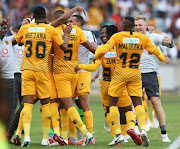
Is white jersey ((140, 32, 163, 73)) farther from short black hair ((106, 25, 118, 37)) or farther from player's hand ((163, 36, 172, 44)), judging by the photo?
short black hair ((106, 25, 118, 37))

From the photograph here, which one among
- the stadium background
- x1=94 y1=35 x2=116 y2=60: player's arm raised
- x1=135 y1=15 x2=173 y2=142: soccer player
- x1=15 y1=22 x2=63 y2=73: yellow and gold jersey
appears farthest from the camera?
the stadium background

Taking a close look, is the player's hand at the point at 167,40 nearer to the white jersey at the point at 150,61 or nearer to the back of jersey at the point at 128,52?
the white jersey at the point at 150,61

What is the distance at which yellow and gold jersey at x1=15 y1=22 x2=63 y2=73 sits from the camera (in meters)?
6.09

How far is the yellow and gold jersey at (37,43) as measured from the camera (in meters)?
6.09

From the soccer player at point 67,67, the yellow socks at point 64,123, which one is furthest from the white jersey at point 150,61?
the yellow socks at point 64,123

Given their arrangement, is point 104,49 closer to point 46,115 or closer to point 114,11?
point 46,115

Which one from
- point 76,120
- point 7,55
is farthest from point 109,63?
point 7,55

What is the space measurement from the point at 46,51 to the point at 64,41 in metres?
0.36

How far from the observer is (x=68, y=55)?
667 cm

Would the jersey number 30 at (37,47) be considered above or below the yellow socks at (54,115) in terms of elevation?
A: above

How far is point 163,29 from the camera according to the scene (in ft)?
84.1

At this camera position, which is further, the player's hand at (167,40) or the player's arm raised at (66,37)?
the player's hand at (167,40)

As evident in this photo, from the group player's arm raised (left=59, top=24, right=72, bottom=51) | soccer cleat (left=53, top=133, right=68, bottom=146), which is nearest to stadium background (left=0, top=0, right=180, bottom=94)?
soccer cleat (left=53, top=133, right=68, bottom=146)

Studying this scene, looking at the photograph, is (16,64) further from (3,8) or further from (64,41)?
(3,8)
